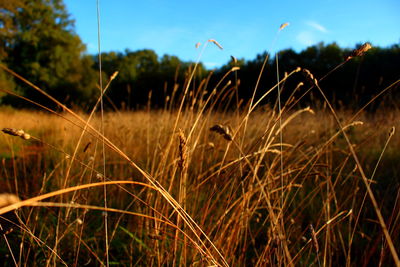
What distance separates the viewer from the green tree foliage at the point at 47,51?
14984 millimetres

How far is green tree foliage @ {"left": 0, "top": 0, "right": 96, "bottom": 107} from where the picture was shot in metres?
15.0

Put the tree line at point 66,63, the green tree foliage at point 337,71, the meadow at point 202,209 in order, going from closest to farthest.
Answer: the meadow at point 202,209, the green tree foliage at point 337,71, the tree line at point 66,63

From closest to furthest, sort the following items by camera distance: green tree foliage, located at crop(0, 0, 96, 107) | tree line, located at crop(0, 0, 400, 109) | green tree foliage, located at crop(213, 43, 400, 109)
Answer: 1. green tree foliage, located at crop(213, 43, 400, 109)
2. tree line, located at crop(0, 0, 400, 109)
3. green tree foliage, located at crop(0, 0, 96, 107)

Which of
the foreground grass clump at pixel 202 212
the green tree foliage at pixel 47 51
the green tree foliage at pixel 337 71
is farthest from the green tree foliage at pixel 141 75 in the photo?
the foreground grass clump at pixel 202 212

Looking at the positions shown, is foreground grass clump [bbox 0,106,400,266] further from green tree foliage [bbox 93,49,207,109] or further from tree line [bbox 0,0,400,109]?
green tree foliage [bbox 93,49,207,109]

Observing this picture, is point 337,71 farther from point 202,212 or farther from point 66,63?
point 66,63

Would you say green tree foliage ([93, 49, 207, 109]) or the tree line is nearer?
the tree line

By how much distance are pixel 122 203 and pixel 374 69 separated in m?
10.5

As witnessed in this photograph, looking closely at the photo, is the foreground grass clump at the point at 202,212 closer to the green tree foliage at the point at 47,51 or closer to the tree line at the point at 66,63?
the tree line at the point at 66,63

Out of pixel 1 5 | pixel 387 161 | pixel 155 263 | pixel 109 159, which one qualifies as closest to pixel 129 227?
pixel 155 263

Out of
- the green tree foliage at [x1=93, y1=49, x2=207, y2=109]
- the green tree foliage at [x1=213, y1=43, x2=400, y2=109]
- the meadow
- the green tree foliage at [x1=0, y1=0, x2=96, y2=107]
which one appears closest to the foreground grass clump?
the meadow

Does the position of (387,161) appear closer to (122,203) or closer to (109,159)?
(122,203)

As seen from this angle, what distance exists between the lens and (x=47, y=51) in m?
16.0

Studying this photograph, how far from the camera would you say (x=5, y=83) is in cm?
1098
